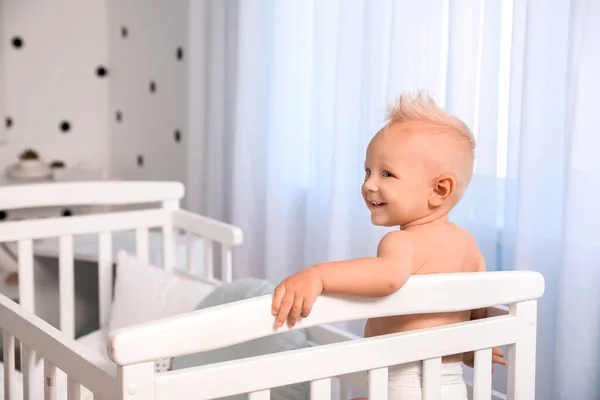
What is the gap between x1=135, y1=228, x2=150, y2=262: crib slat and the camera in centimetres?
210

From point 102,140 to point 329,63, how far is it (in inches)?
50.5

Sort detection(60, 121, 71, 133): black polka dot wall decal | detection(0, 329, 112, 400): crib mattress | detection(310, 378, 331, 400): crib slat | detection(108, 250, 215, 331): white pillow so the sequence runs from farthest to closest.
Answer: detection(60, 121, 71, 133): black polka dot wall decal < detection(108, 250, 215, 331): white pillow < detection(0, 329, 112, 400): crib mattress < detection(310, 378, 331, 400): crib slat

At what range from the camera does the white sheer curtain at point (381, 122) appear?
1.60m

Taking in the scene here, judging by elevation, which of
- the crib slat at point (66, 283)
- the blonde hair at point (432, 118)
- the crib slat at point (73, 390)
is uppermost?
the blonde hair at point (432, 118)

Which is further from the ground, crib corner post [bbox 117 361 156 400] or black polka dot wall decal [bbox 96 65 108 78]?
black polka dot wall decal [bbox 96 65 108 78]

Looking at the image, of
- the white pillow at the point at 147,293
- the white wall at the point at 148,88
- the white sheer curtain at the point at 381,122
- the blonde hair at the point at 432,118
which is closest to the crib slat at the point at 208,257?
the white pillow at the point at 147,293

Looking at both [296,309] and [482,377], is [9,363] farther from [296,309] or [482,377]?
[482,377]

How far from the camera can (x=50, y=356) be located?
119cm

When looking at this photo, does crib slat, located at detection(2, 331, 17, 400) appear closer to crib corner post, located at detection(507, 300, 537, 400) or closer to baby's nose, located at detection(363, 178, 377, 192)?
baby's nose, located at detection(363, 178, 377, 192)

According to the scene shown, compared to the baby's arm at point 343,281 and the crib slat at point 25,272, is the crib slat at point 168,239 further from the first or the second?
the baby's arm at point 343,281

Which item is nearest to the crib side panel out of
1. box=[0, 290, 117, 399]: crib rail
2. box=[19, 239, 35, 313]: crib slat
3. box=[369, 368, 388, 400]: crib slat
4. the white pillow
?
box=[369, 368, 388, 400]: crib slat

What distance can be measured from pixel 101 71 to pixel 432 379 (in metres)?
2.44

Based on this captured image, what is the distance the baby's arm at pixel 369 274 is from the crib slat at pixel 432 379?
0.40 feet

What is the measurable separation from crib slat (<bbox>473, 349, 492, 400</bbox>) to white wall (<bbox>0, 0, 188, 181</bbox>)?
2.25 m
